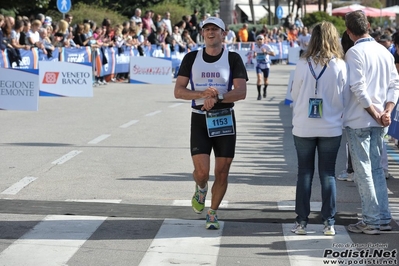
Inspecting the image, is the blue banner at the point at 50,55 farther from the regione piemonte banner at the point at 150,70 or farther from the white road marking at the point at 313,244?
the white road marking at the point at 313,244

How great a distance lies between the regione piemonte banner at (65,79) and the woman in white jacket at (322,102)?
1532 cm

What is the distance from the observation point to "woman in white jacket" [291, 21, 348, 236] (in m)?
7.56

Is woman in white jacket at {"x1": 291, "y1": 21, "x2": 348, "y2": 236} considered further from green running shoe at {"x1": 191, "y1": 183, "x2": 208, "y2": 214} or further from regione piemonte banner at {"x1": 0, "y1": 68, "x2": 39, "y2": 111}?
regione piemonte banner at {"x1": 0, "y1": 68, "x2": 39, "y2": 111}

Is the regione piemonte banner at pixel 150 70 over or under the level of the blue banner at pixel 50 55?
under

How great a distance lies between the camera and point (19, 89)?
19.2 m

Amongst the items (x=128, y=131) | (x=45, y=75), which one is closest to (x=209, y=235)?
(x=128, y=131)

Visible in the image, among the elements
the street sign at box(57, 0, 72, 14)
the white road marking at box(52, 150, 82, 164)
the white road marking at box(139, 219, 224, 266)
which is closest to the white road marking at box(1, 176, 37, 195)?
the white road marking at box(52, 150, 82, 164)

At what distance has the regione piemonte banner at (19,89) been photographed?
1894 cm

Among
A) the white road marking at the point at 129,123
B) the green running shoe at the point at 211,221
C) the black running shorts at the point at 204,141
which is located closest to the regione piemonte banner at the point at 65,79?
the white road marking at the point at 129,123

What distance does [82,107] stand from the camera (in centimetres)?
2108

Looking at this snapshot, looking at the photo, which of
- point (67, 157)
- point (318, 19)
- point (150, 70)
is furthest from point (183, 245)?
point (318, 19)

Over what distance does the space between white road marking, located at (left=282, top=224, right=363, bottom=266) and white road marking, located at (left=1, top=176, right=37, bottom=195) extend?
10.6 ft

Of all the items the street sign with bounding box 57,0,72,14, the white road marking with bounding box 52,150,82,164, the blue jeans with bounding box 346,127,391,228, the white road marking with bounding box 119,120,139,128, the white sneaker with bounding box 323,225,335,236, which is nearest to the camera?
the white sneaker with bounding box 323,225,335,236

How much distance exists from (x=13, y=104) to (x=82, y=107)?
2059mm
